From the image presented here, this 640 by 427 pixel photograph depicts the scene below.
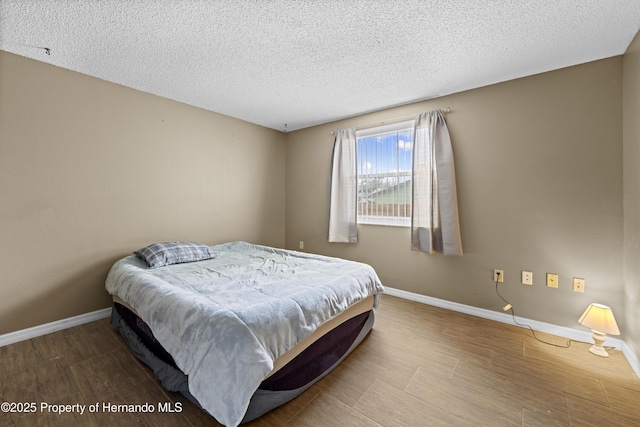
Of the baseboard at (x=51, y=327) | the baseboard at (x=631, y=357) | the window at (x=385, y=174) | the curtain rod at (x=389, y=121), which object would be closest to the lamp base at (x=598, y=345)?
the baseboard at (x=631, y=357)

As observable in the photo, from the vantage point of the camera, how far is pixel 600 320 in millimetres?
1942

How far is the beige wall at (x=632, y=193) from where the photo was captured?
179 centimetres

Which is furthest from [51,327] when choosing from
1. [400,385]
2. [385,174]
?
[385,174]

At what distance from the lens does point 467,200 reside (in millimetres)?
2709

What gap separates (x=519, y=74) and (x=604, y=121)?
0.77 m

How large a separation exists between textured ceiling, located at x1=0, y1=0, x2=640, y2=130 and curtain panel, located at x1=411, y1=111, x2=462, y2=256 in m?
0.44

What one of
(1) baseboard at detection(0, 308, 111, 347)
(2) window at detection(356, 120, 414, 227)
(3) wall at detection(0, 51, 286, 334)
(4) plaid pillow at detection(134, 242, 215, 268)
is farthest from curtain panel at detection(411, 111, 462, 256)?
(1) baseboard at detection(0, 308, 111, 347)

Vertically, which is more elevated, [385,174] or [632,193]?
[385,174]

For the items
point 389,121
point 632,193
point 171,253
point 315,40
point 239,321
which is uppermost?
point 315,40

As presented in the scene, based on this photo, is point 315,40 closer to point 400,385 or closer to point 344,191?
point 344,191

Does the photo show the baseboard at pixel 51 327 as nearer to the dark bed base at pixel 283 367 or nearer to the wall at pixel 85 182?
the wall at pixel 85 182

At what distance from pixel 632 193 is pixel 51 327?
188 inches

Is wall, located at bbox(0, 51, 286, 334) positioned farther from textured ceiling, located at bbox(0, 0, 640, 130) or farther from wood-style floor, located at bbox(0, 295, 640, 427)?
wood-style floor, located at bbox(0, 295, 640, 427)

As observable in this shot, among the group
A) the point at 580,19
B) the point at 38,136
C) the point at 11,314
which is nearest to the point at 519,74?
the point at 580,19
